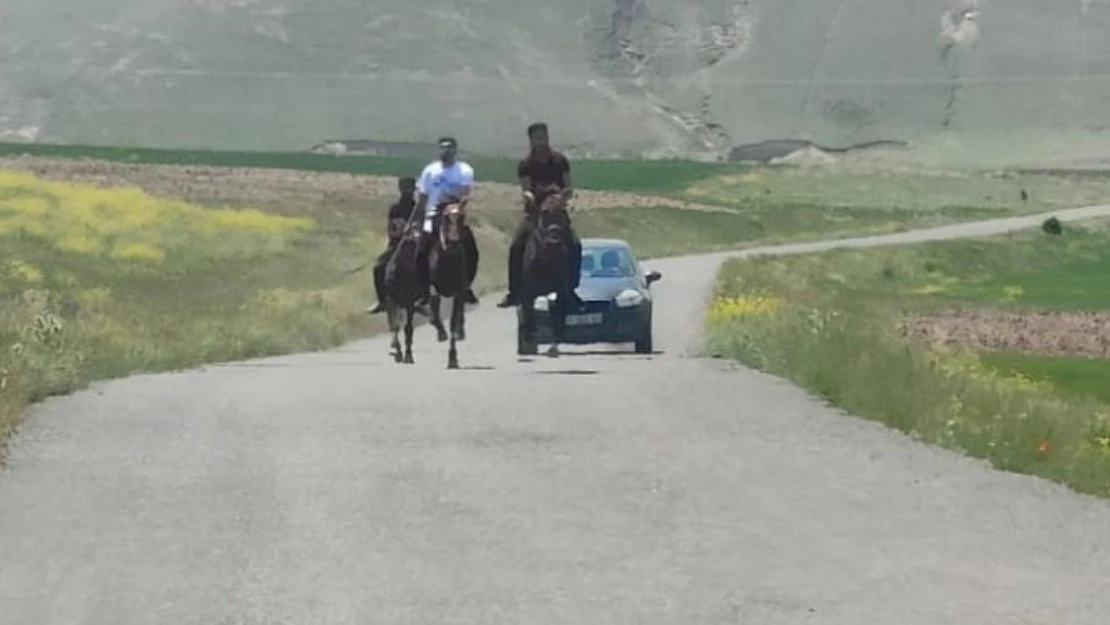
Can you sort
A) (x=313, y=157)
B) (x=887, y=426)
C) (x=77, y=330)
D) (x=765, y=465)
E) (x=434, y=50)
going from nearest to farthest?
(x=765, y=465)
(x=887, y=426)
(x=77, y=330)
(x=313, y=157)
(x=434, y=50)

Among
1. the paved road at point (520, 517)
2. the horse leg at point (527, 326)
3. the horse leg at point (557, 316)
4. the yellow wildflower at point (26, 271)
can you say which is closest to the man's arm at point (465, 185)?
the horse leg at point (527, 326)

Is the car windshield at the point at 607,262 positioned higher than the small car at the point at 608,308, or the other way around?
the car windshield at the point at 607,262

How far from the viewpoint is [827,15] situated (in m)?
158

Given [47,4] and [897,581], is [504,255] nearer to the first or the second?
[897,581]

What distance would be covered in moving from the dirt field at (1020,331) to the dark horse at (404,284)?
9.73 meters

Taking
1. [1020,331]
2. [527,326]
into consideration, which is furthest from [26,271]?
[527,326]

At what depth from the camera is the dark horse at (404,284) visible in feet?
93.4

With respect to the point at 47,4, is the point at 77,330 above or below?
below

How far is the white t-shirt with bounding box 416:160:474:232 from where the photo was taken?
88.5 feet

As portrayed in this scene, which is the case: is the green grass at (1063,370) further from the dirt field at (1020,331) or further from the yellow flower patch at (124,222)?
the yellow flower patch at (124,222)

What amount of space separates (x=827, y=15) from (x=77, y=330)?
5151 inches

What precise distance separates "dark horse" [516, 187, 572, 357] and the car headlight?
508 centimetres

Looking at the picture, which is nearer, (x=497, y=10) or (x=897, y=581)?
(x=897, y=581)

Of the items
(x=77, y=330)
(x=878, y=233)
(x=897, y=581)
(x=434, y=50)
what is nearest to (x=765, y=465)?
(x=897, y=581)
